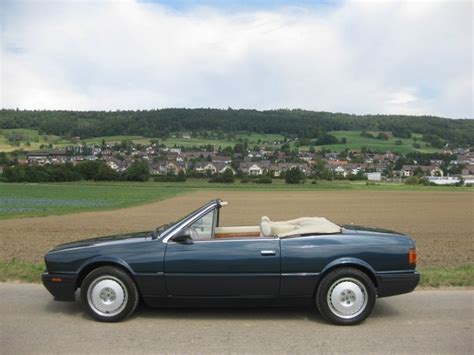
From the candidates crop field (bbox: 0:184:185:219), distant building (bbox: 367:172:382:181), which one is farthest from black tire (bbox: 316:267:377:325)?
distant building (bbox: 367:172:382:181)

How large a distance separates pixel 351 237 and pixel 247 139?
11786 cm

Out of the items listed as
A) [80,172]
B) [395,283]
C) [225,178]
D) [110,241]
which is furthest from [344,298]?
[80,172]

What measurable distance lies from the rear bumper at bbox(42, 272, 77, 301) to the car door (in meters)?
0.99

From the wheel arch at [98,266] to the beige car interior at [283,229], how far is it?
41.4 inches

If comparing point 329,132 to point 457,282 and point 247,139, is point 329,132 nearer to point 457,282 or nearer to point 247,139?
point 247,139

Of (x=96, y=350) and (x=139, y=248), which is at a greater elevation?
(x=139, y=248)

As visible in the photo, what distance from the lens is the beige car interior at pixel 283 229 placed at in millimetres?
5242

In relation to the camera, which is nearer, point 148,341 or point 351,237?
point 148,341

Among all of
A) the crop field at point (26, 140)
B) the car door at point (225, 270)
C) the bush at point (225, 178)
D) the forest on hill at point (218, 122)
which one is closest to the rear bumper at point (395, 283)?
the car door at point (225, 270)

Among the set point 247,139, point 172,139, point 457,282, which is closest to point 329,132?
point 247,139

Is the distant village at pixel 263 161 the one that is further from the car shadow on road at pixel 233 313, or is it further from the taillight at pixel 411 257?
the taillight at pixel 411 257

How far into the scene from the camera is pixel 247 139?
402ft

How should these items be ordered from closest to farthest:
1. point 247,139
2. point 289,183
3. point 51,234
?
1. point 51,234
2. point 289,183
3. point 247,139

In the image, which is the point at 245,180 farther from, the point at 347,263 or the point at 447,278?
the point at 347,263
